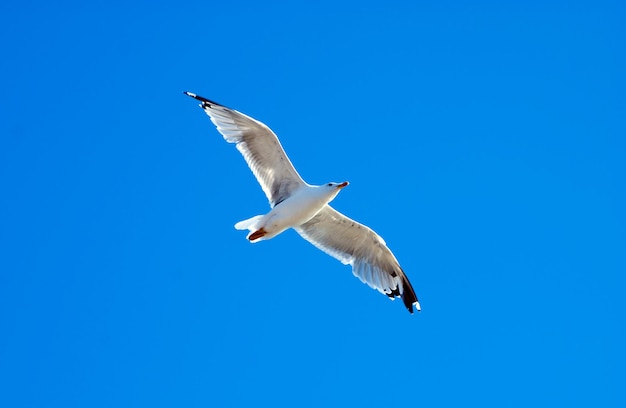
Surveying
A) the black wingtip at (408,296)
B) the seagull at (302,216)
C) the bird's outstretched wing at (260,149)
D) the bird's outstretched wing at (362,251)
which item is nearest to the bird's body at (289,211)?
the seagull at (302,216)

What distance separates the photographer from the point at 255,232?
10.1 meters

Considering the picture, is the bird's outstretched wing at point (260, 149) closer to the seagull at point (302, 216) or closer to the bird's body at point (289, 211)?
the seagull at point (302, 216)

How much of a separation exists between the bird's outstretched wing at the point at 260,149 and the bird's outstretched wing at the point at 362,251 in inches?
24.7

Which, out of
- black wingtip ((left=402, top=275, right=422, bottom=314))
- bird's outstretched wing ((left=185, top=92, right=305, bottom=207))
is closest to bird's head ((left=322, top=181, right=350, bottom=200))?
bird's outstretched wing ((left=185, top=92, right=305, bottom=207))

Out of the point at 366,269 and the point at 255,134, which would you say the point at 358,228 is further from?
the point at 255,134

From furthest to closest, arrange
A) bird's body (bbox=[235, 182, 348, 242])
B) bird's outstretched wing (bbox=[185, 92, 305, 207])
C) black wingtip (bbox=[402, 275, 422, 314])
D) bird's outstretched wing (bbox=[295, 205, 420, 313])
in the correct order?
black wingtip (bbox=[402, 275, 422, 314]) → bird's outstretched wing (bbox=[295, 205, 420, 313]) → bird's outstretched wing (bbox=[185, 92, 305, 207]) → bird's body (bbox=[235, 182, 348, 242])

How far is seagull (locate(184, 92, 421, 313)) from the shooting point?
10156mm

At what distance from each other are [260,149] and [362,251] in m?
1.90

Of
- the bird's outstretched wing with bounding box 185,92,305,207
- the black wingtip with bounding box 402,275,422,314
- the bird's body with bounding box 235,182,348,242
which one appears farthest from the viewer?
the black wingtip with bounding box 402,275,422,314

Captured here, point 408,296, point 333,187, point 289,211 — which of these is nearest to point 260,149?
point 289,211

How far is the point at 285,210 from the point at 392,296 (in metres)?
2.08

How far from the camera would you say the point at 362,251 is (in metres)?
11.3

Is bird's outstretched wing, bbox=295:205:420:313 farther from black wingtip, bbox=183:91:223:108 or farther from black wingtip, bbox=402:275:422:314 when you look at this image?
black wingtip, bbox=183:91:223:108

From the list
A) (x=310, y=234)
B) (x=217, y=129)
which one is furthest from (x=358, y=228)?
(x=217, y=129)
